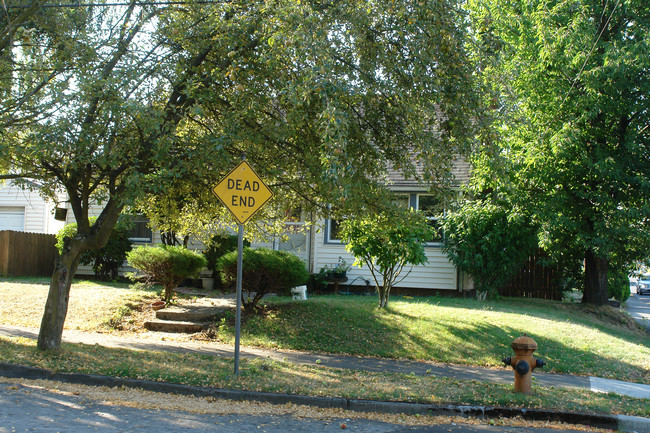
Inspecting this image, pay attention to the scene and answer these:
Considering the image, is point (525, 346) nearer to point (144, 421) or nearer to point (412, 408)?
point (412, 408)

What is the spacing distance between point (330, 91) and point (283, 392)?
12.7 feet

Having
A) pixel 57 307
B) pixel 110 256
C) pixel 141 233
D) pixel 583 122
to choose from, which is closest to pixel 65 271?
pixel 57 307

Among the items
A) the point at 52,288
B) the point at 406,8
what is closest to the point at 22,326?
the point at 52,288

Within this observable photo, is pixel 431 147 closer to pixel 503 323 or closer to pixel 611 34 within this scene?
pixel 503 323

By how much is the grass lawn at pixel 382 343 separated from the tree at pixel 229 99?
2186 mm

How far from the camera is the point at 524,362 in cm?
744

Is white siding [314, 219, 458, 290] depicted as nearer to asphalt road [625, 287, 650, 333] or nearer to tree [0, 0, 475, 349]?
asphalt road [625, 287, 650, 333]

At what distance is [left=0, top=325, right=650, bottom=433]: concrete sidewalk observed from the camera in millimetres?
6797

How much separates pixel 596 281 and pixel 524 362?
10.7m

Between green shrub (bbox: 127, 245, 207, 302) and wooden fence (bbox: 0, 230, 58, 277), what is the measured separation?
785 cm

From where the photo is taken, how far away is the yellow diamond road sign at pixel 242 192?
7676 millimetres

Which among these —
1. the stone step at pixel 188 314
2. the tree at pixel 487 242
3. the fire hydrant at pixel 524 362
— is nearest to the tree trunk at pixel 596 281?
the tree at pixel 487 242

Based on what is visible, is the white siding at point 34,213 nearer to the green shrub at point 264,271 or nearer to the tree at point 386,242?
the green shrub at point 264,271

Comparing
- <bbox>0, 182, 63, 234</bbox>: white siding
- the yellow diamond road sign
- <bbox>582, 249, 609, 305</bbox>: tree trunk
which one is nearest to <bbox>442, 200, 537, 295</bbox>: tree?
<bbox>582, 249, 609, 305</bbox>: tree trunk
